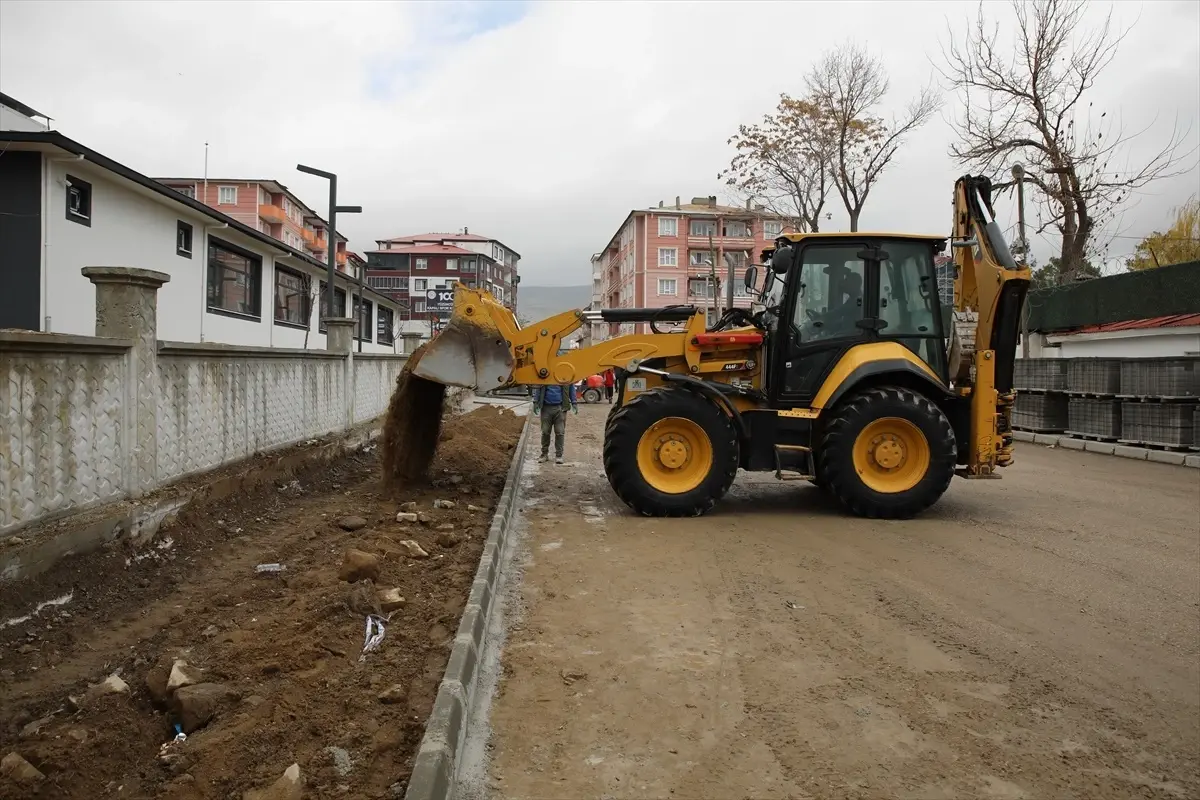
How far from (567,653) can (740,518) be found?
175 inches

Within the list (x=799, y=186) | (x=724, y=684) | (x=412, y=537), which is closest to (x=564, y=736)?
(x=724, y=684)

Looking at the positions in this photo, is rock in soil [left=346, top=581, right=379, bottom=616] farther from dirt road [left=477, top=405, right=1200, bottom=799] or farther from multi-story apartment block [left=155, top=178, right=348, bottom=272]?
multi-story apartment block [left=155, top=178, right=348, bottom=272]

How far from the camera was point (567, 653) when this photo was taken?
→ 488 centimetres

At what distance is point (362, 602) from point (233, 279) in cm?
1945

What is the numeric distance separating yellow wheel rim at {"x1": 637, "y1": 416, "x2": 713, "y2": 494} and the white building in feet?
27.3

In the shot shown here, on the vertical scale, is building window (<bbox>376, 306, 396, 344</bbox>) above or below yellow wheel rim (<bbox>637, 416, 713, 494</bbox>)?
above

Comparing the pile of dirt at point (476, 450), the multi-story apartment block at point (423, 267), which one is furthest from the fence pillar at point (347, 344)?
the multi-story apartment block at point (423, 267)

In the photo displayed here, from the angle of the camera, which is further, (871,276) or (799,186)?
(799,186)

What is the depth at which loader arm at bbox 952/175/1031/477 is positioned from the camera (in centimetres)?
883

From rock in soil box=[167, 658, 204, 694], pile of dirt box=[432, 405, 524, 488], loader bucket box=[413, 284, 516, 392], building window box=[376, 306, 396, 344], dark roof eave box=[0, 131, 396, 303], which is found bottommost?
rock in soil box=[167, 658, 204, 694]

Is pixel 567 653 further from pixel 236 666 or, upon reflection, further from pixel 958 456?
pixel 958 456

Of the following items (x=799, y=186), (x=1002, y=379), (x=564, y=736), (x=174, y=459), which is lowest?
(x=564, y=736)

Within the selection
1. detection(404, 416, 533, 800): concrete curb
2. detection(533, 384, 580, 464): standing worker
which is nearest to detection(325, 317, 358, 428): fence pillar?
detection(533, 384, 580, 464): standing worker

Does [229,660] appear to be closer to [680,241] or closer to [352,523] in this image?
[352,523]
